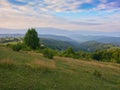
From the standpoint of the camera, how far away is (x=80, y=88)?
14.2 metres

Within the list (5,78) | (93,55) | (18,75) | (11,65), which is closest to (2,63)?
(11,65)

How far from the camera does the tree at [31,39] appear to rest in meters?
68.6

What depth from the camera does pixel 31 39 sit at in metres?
68.9

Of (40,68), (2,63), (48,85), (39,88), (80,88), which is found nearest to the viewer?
(39,88)

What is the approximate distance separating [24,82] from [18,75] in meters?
1.57

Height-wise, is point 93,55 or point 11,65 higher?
point 11,65

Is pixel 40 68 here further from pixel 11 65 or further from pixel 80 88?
pixel 80 88

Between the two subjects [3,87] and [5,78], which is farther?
[5,78]

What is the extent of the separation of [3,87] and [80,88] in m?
5.28

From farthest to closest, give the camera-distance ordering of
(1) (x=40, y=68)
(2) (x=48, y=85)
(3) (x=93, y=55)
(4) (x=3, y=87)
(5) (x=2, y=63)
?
(3) (x=93, y=55)
(1) (x=40, y=68)
(5) (x=2, y=63)
(2) (x=48, y=85)
(4) (x=3, y=87)

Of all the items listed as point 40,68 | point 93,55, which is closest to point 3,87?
point 40,68

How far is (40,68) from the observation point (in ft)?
58.2

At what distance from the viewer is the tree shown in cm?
6856

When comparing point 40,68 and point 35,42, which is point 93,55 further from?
point 40,68
